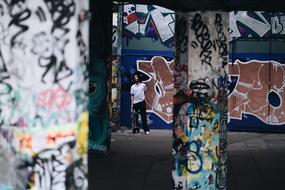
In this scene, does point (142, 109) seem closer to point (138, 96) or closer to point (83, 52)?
point (138, 96)

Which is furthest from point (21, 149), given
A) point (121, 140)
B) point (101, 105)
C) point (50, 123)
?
point (121, 140)

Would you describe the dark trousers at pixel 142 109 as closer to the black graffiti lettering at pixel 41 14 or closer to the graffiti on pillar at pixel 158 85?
the graffiti on pillar at pixel 158 85

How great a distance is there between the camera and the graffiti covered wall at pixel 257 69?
17641mm

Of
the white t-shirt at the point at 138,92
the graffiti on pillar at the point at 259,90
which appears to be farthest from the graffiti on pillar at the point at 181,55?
the graffiti on pillar at the point at 259,90

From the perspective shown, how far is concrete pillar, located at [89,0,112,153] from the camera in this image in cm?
1288

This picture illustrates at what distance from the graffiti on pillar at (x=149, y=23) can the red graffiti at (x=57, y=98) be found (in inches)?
511

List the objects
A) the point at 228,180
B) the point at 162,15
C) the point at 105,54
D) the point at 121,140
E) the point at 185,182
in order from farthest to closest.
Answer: the point at 162,15 → the point at 121,140 → the point at 105,54 → the point at 228,180 → the point at 185,182

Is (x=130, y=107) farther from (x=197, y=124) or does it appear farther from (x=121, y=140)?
(x=197, y=124)

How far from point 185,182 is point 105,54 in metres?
5.71

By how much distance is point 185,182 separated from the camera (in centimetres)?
805

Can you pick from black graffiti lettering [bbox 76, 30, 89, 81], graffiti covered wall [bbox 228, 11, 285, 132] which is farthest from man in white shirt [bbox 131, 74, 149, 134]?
black graffiti lettering [bbox 76, 30, 89, 81]

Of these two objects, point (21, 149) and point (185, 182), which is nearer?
point (21, 149)

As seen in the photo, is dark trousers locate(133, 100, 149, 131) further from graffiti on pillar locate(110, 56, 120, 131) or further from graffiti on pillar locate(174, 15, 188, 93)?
graffiti on pillar locate(174, 15, 188, 93)

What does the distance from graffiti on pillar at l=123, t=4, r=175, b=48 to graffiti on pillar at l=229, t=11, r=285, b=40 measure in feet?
6.87
